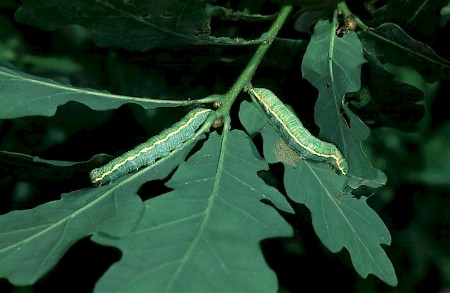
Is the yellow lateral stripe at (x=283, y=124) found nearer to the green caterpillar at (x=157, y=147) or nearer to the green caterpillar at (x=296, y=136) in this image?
the green caterpillar at (x=296, y=136)

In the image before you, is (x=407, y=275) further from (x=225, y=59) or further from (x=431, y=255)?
(x=225, y=59)

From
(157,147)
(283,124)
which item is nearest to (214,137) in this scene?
(157,147)

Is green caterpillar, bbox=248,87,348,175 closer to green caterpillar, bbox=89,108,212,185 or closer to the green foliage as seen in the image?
the green foliage

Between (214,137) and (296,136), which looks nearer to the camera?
(214,137)

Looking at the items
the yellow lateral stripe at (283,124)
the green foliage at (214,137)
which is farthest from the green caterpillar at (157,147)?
the yellow lateral stripe at (283,124)

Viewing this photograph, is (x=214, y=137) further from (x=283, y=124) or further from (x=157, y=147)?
(x=283, y=124)
